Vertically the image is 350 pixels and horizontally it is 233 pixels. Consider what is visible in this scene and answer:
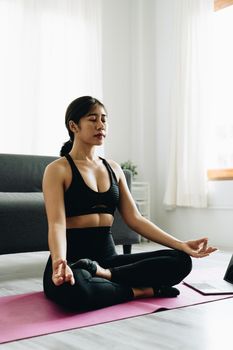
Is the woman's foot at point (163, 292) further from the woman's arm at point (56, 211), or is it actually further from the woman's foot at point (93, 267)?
the woman's arm at point (56, 211)

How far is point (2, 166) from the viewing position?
11.4ft

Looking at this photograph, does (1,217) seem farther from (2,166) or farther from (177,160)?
(177,160)

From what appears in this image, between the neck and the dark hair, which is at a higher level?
the dark hair

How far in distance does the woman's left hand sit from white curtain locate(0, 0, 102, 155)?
2.82 m

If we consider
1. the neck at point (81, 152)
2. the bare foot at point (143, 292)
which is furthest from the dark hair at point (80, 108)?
the bare foot at point (143, 292)

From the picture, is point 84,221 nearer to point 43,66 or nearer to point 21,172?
point 21,172

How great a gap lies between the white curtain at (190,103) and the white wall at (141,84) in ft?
1.03

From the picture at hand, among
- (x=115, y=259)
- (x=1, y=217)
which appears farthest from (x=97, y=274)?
(x=1, y=217)

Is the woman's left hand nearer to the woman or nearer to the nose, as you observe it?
the woman

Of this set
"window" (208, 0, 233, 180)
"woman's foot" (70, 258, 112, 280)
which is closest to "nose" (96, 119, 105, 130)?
"woman's foot" (70, 258, 112, 280)

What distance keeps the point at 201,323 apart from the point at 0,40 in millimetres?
3597

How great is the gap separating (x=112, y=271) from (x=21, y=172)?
1768 millimetres

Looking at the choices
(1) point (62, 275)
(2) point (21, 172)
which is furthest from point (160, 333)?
(2) point (21, 172)

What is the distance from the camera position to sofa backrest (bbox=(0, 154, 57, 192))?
3470 mm
